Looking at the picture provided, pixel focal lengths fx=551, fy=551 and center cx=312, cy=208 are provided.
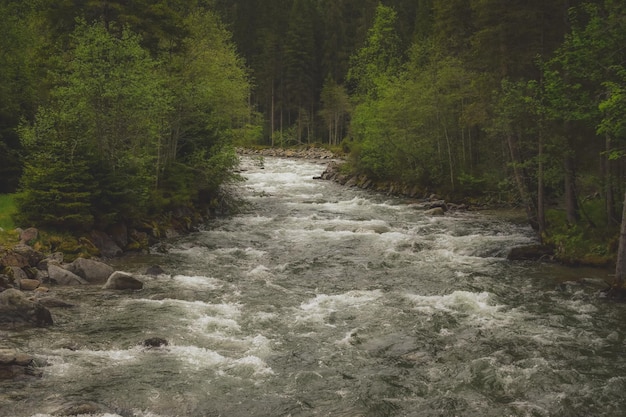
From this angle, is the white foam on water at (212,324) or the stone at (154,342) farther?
the white foam on water at (212,324)

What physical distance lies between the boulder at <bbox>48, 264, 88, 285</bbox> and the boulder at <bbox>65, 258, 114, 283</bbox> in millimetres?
299

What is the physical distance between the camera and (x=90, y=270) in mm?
18547

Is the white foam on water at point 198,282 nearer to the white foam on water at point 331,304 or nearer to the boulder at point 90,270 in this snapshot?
the boulder at point 90,270

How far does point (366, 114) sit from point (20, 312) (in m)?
39.1

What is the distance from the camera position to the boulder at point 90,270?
18367 mm

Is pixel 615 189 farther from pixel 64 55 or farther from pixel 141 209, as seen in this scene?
pixel 64 55

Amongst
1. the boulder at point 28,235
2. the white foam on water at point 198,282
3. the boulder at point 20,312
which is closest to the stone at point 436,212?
the white foam on water at point 198,282

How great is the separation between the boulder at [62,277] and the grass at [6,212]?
4.17 m

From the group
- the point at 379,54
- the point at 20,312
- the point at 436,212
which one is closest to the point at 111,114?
the point at 20,312

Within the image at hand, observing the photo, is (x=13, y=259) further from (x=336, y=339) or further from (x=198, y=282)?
(x=336, y=339)

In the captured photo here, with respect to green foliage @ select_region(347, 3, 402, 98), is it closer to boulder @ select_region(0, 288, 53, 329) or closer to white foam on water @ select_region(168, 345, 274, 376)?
boulder @ select_region(0, 288, 53, 329)

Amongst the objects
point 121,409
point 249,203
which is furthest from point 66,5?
point 121,409

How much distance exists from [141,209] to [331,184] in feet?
87.0

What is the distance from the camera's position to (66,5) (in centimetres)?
2906
